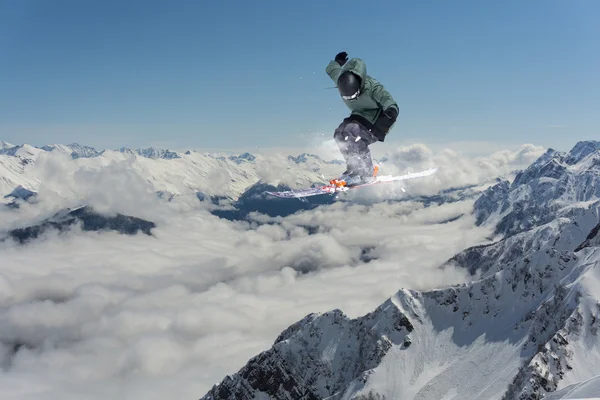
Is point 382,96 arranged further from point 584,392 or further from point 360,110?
point 584,392

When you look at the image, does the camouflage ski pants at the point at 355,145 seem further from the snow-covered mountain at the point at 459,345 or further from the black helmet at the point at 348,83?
the snow-covered mountain at the point at 459,345

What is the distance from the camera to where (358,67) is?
13.3m

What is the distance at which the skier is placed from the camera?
43.9 feet

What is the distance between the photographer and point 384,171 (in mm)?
21938

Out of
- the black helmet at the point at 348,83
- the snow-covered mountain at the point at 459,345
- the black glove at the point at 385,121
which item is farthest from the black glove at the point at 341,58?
the snow-covered mountain at the point at 459,345

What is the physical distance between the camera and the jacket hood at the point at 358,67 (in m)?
13.2

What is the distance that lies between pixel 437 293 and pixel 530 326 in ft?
143

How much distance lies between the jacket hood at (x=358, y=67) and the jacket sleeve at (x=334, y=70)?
1.00 m

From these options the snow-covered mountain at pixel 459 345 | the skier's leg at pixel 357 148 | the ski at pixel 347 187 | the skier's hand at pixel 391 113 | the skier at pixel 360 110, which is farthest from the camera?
the snow-covered mountain at pixel 459 345

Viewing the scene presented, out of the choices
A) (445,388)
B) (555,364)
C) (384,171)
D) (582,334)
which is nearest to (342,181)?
(384,171)

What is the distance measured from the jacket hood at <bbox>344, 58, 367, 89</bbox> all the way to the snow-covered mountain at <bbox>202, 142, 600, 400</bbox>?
11576 cm

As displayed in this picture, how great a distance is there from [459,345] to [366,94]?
545 ft

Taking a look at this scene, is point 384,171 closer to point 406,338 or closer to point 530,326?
point 530,326

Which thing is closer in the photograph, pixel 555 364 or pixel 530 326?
pixel 555 364
